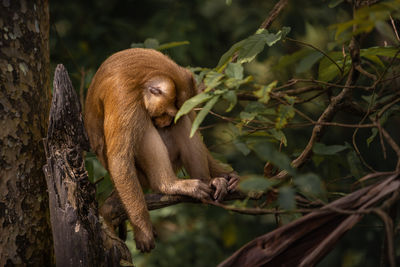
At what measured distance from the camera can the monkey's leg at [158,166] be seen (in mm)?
3791

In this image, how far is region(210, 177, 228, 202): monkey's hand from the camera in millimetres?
3701

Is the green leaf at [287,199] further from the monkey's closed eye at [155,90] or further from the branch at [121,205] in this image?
the monkey's closed eye at [155,90]

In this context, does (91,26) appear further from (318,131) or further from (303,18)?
(318,131)

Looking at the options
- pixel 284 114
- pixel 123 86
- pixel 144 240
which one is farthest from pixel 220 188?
pixel 284 114

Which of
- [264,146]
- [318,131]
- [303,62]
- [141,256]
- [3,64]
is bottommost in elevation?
[141,256]

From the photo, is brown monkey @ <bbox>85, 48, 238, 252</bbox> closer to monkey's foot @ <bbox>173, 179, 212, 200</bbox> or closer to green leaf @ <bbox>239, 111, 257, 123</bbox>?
monkey's foot @ <bbox>173, 179, 212, 200</bbox>

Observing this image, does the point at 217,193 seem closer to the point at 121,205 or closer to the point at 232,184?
the point at 232,184

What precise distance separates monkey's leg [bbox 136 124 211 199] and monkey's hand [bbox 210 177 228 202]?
0.06 meters

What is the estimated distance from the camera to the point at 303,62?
2.53 meters

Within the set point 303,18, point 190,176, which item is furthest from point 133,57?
point 303,18

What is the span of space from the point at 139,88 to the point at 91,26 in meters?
4.41

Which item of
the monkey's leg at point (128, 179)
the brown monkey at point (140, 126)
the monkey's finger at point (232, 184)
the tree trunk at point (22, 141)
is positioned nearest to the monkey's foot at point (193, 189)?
the brown monkey at point (140, 126)

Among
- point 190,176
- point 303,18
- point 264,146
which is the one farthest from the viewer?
point 303,18

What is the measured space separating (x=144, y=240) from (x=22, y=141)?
1.13m
